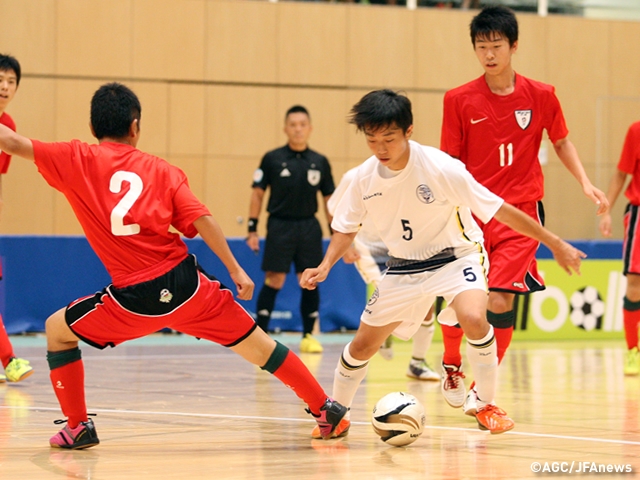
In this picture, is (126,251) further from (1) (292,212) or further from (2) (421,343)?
(1) (292,212)

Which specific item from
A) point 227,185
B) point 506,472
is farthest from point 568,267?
point 227,185

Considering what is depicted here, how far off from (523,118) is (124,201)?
262cm

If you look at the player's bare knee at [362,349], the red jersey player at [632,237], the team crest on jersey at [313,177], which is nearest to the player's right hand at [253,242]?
the team crest on jersey at [313,177]

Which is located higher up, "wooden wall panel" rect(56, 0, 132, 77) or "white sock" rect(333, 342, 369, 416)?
"wooden wall panel" rect(56, 0, 132, 77)

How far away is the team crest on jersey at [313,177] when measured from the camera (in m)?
10.4

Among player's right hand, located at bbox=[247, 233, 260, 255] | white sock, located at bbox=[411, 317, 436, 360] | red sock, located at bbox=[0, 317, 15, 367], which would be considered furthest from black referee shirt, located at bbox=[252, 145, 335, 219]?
red sock, located at bbox=[0, 317, 15, 367]

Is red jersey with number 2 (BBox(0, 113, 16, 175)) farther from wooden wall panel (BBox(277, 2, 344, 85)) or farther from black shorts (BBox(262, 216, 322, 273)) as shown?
wooden wall panel (BBox(277, 2, 344, 85))

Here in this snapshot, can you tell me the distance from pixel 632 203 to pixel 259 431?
4.61 meters

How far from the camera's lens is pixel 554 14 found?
16.4 m

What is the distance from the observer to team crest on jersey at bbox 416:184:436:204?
16.0ft

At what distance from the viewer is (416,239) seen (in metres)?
5.05

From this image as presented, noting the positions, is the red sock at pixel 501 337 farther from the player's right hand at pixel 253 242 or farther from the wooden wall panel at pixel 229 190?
the wooden wall panel at pixel 229 190

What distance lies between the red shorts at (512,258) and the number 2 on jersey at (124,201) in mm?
2231

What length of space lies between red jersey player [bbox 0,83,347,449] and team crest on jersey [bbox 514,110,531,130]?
88.0 inches
